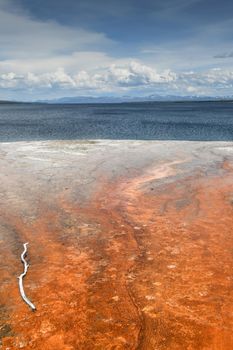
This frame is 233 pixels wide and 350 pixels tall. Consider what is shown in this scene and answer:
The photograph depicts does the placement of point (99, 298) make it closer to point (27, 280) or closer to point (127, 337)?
point (127, 337)

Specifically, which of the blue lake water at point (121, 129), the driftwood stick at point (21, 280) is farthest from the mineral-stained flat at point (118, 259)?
the blue lake water at point (121, 129)

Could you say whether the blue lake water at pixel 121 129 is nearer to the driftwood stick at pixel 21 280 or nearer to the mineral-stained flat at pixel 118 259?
the mineral-stained flat at pixel 118 259

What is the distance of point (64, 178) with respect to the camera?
1691 centimetres

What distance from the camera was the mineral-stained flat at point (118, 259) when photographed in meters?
6.00

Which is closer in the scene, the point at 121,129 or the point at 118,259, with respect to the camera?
the point at 118,259

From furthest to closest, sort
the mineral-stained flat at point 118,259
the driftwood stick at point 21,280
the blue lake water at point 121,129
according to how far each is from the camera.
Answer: the blue lake water at point 121,129, the driftwood stick at point 21,280, the mineral-stained flat at point 118,259

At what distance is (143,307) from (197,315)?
994mm

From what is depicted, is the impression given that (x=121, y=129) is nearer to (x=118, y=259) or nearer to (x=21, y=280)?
(x=118, y=259)

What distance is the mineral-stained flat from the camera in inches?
236

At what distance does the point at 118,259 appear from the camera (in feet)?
28.5

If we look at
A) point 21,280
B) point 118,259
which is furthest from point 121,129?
point 21,280

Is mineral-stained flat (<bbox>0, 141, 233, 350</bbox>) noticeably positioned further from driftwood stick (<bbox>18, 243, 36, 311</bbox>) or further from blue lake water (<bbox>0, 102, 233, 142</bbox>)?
blue lake water (<bbox>0, 102, 233, 142</bbox>)

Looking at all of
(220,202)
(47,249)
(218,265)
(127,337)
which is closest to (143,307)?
(127,337)

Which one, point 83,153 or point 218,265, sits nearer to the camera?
point 218,265
